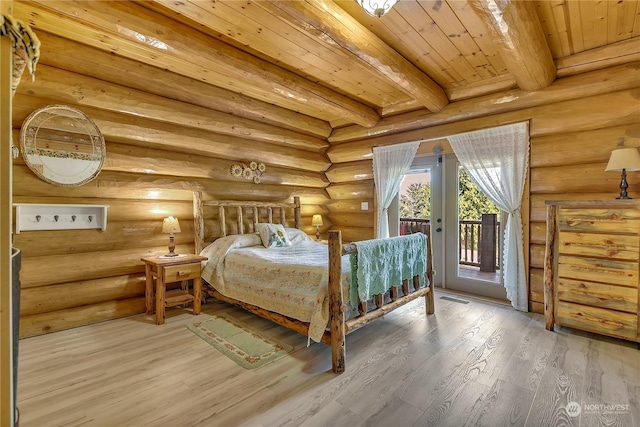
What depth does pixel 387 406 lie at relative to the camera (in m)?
1.97

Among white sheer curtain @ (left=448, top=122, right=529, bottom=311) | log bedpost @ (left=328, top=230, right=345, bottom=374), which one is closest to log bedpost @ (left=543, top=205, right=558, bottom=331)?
white sheer curtain @ (left=448, top=122, right=529, bottom=311)

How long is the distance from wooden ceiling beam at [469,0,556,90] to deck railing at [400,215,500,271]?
197 centimetres

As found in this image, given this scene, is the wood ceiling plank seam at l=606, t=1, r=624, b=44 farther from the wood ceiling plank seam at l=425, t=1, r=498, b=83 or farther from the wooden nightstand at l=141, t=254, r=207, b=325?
the wooden nightstand at l=141, t=254, r=207, b=325

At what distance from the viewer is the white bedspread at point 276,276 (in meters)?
2.60

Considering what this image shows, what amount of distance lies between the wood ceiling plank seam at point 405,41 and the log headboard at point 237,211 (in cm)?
290

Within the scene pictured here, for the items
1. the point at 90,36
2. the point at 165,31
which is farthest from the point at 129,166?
the point at 165,31

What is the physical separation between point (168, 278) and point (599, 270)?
14.5ft

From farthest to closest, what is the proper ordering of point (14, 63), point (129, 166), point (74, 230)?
point (129, 166), point (74, 230), point (14, 63)

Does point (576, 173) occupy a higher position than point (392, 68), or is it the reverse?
point (392, 68)

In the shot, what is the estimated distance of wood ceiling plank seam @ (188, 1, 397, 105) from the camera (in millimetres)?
2439

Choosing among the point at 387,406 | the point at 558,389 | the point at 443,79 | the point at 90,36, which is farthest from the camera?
the point at 443,79

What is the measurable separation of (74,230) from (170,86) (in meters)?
1.92

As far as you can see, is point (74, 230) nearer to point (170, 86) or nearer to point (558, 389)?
point (170, 86)

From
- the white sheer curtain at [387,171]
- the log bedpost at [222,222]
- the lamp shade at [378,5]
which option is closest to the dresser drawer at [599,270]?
the white sheer curtain at [387,171]
